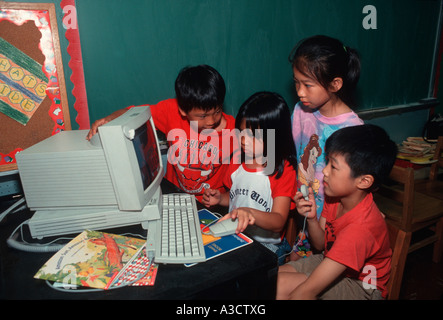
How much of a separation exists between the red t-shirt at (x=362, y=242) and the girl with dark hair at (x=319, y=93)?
333mm

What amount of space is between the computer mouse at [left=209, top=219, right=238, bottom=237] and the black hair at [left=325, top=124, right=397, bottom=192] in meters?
0.51

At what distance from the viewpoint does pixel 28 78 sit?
57.3 inches

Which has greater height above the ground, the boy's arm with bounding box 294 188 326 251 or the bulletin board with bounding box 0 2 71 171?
the bulletin board with bounding box 0 2 71 171

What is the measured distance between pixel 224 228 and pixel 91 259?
17.5 inches

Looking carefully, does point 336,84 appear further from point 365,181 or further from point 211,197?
→ point 211,197

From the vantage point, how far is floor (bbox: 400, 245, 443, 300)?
1867mm

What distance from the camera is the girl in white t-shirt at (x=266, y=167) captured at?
1.27 m

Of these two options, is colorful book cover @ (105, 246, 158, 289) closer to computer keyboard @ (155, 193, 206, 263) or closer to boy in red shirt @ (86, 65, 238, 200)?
computer keyboard @ (155, 193, 206, 263)

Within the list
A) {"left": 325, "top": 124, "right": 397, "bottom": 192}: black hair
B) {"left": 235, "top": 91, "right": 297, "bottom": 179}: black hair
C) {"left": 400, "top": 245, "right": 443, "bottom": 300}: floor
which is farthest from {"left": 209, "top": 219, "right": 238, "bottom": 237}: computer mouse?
{"left": 400, "top": 245, "right": 443, "bottom": 300}: floor

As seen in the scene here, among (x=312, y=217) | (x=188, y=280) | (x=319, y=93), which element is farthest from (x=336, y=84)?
(x=188, y=280)

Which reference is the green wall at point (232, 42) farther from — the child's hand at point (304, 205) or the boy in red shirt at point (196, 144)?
the child's hand at point (304, 205)

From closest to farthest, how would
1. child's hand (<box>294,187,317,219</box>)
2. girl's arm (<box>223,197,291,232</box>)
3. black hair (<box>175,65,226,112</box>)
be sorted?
girl's arm (<box>223,197,291,232</box>) → child's hand (<box>294,187,317,219</box>) → black hair (<box>175,65,226,112</box>)

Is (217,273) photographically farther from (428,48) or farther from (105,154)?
(428,48)

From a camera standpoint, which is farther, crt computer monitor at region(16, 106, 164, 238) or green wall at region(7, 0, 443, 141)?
green wall at region(7, 0, 443, 141)
